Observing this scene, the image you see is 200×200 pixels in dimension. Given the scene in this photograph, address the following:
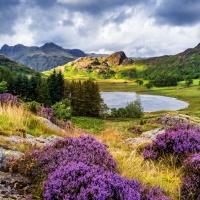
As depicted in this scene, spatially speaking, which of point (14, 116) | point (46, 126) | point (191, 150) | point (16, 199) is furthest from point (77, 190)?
point (46, 126)

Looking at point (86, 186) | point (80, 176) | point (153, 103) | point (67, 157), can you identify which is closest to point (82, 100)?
point (153, 103)

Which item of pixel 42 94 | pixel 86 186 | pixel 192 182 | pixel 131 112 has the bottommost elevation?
pixel 131 112

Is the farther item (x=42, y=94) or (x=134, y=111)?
(x=134, y=111)

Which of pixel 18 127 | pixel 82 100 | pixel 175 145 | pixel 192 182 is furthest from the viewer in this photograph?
pixel 82 100

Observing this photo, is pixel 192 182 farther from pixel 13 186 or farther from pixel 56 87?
pixel 56 87

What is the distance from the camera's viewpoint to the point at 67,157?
16.6ft

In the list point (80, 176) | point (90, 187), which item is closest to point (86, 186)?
point (90, 187)

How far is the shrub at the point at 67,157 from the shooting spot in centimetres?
486

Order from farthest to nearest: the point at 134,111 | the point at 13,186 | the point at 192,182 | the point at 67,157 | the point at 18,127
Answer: the point at 134,111
the point at 18,127
the point at 67,157
the point at 192,182
the point at 13,186

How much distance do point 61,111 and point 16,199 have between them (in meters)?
44.3

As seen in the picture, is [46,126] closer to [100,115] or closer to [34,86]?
[34,86]

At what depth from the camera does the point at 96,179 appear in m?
3.80

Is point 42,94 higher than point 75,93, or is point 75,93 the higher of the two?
point 42,94

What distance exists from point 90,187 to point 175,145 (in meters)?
4.63
